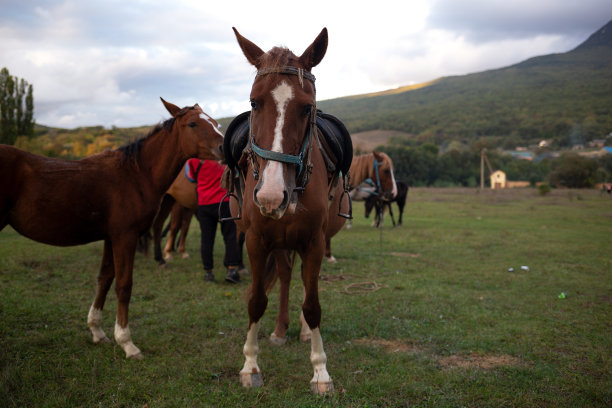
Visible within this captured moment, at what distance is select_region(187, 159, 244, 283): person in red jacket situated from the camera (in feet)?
22.7

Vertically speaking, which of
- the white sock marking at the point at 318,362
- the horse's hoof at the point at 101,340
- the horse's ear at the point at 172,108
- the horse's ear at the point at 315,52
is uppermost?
the horse's ear at the point at 315,52

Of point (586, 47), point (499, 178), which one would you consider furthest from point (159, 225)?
point (586, 47)

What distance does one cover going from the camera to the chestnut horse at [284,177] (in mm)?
2438

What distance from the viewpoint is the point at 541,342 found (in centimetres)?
429

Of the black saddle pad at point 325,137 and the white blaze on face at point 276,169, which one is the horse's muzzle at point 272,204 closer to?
the white blaze on face at point 276,169

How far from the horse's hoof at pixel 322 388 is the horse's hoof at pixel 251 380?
456 mm

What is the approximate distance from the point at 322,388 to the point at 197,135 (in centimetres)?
304

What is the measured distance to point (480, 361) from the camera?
3840mm

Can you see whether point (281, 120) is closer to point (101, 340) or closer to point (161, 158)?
point (161, 158)

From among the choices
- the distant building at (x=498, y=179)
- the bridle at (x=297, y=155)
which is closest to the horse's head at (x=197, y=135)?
the bridle at (x=297, y=155)

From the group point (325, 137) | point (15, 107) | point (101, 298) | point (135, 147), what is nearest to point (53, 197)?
point (135, 147)

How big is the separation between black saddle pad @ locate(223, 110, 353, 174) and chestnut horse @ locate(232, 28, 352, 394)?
0.21 meters

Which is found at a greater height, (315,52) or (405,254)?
(315,52)

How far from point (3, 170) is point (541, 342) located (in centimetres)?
578
